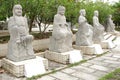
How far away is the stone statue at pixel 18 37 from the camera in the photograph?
20.1ft

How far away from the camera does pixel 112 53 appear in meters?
9.52

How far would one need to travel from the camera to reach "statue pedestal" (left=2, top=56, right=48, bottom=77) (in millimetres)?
5824

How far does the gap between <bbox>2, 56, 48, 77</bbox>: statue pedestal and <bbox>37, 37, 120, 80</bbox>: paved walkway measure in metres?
0.39

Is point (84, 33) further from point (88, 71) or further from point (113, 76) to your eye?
point (113, 76)

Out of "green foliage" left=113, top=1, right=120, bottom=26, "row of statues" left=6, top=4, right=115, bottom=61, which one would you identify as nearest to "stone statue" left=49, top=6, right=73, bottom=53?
"row of statues" left=6, top=4, right=115, bottom=61

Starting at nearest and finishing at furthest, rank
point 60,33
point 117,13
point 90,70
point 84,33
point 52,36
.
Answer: point 90,70 → point 60,33 → point 52,36 → point 84,33 → point 117,13

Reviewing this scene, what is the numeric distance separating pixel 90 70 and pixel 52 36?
84.8 inches

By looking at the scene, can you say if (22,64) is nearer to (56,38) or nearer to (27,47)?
(27,47)

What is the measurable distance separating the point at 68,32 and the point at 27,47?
2164 millimetres

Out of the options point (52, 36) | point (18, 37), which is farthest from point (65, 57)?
point (18, 37)

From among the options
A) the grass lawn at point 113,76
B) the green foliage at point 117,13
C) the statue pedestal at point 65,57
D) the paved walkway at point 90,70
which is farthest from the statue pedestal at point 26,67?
the green foliage at point 117,13

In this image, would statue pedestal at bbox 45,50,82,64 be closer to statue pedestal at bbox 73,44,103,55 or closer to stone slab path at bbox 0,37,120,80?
stone slab path at bbox 0,37,120,80

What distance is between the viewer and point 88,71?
6496 millimetres

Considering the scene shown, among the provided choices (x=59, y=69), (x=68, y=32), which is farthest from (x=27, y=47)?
(x=68, y=32)
